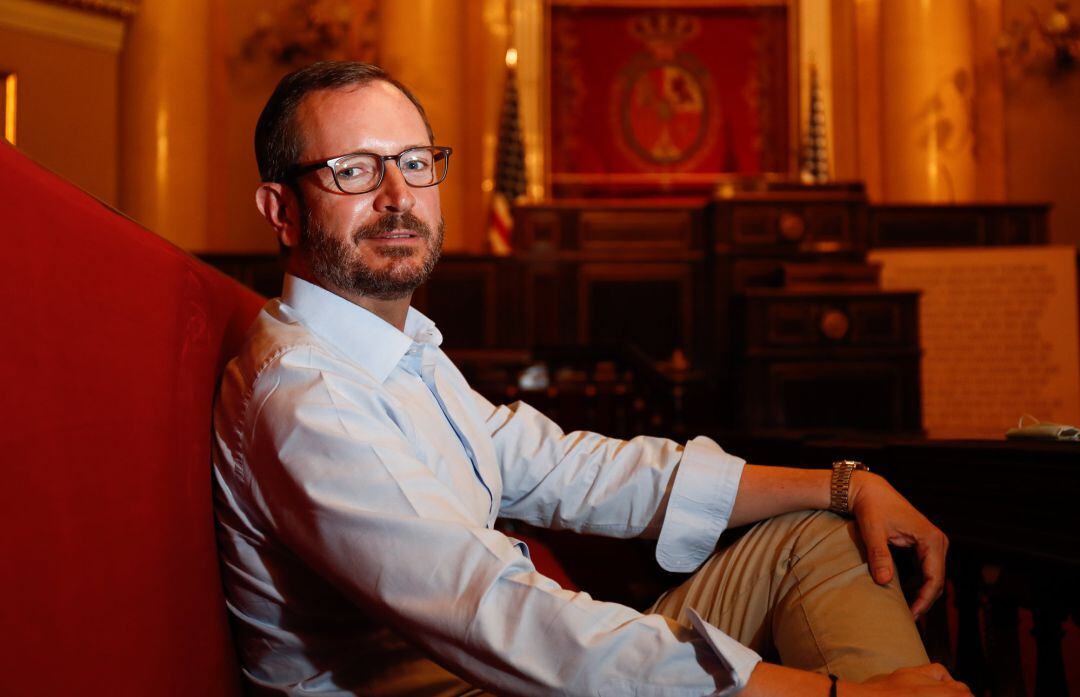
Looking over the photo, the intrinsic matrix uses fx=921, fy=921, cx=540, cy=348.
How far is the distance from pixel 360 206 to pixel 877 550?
83 centimetres

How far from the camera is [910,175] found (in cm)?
714

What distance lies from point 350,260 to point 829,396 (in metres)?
3.65

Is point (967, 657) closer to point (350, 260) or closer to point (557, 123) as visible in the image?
point (350, 260)

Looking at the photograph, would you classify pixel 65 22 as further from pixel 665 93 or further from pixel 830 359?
pixel 830 359

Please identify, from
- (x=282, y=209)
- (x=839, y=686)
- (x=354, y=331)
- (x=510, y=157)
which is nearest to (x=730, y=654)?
(x=839, y=686)

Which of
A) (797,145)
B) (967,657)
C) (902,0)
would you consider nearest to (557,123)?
(797,145)

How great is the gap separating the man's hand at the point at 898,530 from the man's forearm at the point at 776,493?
0.05 meters

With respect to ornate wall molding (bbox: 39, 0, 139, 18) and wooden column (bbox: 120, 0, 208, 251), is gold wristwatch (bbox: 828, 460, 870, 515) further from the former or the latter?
ornate wall molding (bbox: 39, 0, 139, 18)

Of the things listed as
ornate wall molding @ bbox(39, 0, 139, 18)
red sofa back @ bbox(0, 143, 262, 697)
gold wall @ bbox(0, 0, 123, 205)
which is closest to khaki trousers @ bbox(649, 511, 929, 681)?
red sofa back @ bbox(0, 143, 262, 697)

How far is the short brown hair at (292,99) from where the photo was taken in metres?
1.27

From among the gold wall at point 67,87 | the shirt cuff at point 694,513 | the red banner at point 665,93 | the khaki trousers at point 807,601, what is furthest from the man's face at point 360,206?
the red banner at point 665,93

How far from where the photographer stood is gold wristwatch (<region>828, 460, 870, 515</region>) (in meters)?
1.32

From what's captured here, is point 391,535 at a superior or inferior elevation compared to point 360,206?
inferior

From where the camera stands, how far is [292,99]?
128 cm
